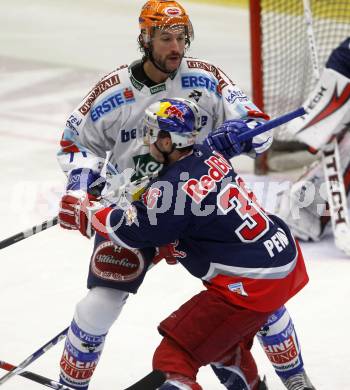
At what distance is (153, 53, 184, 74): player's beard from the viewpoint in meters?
3.54

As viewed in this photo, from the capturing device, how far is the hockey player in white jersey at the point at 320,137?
17.4 ft

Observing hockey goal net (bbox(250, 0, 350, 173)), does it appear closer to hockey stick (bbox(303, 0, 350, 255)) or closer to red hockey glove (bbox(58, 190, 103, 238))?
hockey stick (bbox(303, 0, 350, 255))

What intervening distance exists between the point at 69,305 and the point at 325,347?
112cm

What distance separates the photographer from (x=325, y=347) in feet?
13.6

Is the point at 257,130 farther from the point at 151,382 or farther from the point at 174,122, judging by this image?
the point at 151,382

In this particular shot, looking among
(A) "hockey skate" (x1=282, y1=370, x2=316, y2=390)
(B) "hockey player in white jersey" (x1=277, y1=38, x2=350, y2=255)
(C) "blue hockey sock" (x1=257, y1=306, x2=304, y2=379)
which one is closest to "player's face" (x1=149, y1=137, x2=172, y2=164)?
(C) "blue hockey sock" (x1=257, y1=306, x2=304, y2=379)

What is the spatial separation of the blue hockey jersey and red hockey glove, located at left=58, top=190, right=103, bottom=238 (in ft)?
0.29

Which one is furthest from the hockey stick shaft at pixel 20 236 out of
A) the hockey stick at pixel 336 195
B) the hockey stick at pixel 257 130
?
the hockey stick at pixel 336 195

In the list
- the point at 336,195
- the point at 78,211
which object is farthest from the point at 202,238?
the point at 336,195

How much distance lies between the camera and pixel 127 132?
3.66m

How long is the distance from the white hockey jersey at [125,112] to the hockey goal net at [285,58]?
2.52m

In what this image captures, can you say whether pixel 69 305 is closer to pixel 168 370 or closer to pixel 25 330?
pixel 25 330

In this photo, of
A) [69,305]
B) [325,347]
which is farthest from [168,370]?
[69,305]

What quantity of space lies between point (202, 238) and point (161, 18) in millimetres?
808
